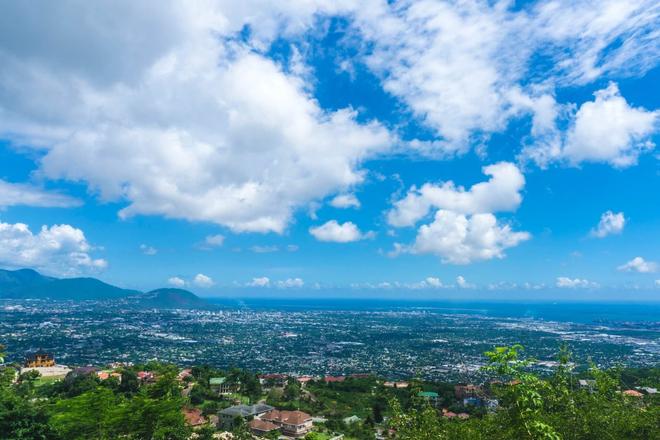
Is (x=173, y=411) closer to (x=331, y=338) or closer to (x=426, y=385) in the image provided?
(x=426, y=385)

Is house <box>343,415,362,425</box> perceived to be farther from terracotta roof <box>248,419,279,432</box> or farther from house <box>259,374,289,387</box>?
house <box>259,374,289,387</box>

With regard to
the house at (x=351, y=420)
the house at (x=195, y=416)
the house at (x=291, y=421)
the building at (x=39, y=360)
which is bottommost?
the house at (x=351, y=420)

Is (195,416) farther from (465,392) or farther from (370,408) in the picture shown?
(465,392)

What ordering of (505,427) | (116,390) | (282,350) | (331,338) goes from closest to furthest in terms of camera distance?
(505,427)
(116,390)
(282,350)
(331,338)

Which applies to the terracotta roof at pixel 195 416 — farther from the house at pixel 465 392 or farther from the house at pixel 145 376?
the house at pixel 465 392

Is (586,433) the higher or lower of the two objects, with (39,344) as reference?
higher

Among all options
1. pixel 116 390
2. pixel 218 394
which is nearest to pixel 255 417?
pixel 218 394

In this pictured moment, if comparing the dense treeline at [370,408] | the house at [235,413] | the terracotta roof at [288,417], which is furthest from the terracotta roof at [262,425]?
the dense treeline at [370,408]
